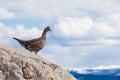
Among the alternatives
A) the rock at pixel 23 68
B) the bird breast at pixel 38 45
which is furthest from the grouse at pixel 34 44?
the rock at pixel 23 68

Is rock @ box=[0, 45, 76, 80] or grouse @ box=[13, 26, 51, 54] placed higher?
grouse @ box=[13, 26, 51, 54]

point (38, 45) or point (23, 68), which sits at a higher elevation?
point (38, 45)

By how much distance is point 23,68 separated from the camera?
16.1 m

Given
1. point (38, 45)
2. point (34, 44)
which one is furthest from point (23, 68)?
point (38, 45)

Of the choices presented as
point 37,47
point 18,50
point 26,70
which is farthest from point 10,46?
point 37,47

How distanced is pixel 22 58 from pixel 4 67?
679mm

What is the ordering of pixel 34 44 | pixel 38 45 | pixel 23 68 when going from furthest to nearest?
pixel 38 45, pixel 34 44, pixel 23 68

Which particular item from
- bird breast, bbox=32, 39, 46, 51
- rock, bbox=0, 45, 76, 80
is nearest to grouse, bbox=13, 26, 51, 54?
bird breast, bbox=32, 39, 46, 51

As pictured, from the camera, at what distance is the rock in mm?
15953

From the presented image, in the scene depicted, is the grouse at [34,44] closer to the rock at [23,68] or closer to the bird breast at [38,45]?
the bird breast at [38,45]

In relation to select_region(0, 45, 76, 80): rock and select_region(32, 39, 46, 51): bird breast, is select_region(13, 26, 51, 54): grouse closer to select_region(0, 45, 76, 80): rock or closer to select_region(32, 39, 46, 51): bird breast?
select_region(32, 39, 46, 51): bird breast

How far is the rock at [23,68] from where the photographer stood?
1595 cm

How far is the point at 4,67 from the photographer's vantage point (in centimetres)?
1602

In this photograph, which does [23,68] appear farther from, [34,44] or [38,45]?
[38,45]
